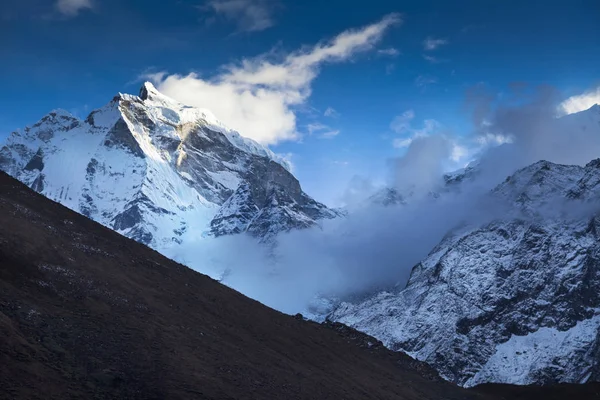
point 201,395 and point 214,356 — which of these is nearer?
point 201,395

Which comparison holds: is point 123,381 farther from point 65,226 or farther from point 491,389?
point 491,389

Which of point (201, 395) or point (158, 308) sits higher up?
point (158, 308)

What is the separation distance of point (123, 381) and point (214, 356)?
983 centimetres

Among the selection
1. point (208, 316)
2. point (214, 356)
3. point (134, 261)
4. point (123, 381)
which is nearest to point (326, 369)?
point (208, 316)

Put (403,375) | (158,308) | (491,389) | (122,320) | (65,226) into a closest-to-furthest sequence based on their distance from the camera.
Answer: (122,320) → (158,308) → (65,226) → (403,375) → (491,389)

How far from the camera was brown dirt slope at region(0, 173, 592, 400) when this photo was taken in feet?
116

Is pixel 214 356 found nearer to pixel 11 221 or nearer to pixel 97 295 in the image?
pixel 97 295

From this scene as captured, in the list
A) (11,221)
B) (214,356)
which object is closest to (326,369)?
(214,356)

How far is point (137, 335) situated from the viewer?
42.3 m

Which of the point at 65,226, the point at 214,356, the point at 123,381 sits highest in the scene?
the point at 65,226

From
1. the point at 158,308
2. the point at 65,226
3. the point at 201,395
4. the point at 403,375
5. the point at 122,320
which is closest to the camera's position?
the point at 201,395

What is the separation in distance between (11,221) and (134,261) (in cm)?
1201

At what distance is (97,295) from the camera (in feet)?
151

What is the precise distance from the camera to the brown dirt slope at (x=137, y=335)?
3541 cm
